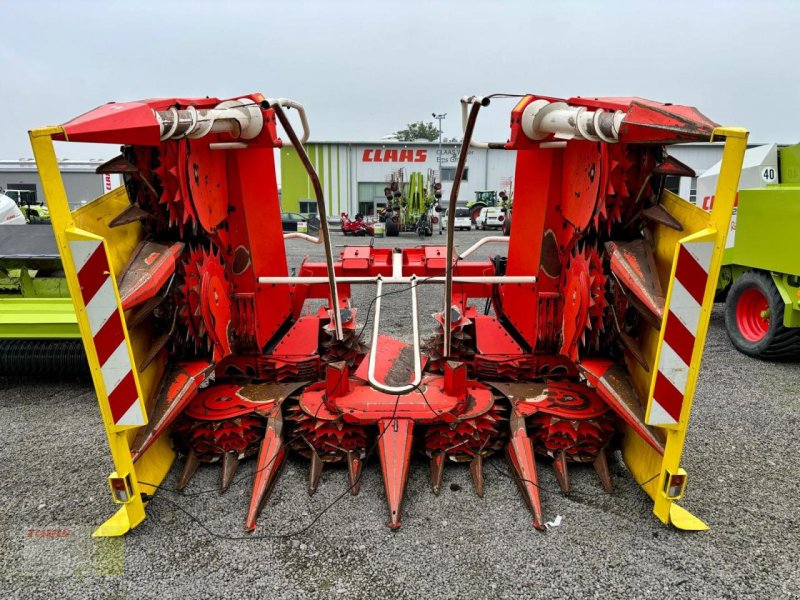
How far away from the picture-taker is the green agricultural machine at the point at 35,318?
14.0ft

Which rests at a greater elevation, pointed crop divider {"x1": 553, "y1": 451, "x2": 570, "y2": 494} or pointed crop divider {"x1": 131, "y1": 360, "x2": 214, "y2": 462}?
pointed crop divider {"x1": 131, "y1": 360, "x2": 214, "y2": 462}

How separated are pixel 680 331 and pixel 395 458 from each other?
4.86 ft

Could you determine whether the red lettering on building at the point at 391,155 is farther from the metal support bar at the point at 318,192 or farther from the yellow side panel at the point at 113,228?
the yellow side panel at the point at 113,228

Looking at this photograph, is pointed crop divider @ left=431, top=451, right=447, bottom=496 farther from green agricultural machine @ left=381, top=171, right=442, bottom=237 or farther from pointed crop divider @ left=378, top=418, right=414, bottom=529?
green agricultural machine @ left=381, top=171, right=442, bottom=237

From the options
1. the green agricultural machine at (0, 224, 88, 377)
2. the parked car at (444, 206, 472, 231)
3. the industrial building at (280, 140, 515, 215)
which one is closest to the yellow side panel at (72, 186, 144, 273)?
the green agricultural machine at (0, 224, 88, 377)

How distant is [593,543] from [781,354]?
13.8ft

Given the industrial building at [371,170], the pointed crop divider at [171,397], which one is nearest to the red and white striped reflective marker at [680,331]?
the pointed crop divider at [171,397]

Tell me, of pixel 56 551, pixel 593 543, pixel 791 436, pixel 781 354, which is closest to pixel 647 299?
pixel 593 543

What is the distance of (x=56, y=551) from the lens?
2.39 m

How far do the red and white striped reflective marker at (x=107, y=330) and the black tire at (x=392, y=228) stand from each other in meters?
19.0

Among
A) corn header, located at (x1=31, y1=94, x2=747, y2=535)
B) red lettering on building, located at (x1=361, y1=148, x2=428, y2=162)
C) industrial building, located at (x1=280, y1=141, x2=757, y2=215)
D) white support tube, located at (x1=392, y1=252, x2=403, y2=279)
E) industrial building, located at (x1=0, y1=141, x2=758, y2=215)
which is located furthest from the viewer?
red lettering on building, located at (x1=361, y1=148, x2=428, y2=162)

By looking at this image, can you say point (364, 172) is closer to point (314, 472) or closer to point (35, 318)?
point (35, 318)

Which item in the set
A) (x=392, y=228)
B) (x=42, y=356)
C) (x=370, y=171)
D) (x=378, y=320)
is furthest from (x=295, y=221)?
(x=378, y=320)

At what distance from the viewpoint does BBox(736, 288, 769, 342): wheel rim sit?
5812mm
